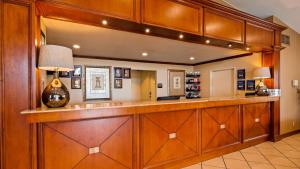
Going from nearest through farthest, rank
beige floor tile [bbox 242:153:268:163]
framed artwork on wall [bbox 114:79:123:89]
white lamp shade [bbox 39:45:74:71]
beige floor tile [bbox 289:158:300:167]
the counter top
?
1. the counter top
2. white lamp shade [bbox 39:45:74:71]
3. beige floor tile [bbox 289:158:300:167]
4. beige floor tile [bbox 242:153:268:163]
5. framed artwork on wall [bbox 114:79:123:89]

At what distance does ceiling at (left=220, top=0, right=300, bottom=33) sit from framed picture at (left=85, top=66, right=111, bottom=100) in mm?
3993

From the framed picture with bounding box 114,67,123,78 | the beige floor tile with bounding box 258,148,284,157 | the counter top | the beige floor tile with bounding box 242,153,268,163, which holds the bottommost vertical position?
the beige floor tile with bounding box 258,148,284,157

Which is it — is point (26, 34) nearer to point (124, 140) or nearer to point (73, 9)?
point (73, 9)

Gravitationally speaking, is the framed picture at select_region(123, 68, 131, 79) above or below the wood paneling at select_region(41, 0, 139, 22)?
below

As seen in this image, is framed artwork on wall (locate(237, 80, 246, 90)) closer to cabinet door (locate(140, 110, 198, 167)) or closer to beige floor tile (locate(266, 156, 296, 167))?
beige floor tile (locate(266, 156, 296, 167))

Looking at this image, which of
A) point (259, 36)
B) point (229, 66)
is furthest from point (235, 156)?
point (229, 66)

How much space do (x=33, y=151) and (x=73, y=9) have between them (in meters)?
1.50

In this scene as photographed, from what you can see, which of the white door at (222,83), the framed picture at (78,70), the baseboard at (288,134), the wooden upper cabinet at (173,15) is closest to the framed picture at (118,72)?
the framed picture at (78,70)

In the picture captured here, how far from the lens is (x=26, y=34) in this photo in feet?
5.46

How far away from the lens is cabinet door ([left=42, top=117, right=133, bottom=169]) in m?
1.75

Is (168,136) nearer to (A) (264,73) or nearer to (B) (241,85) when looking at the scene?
(A) (264,73)

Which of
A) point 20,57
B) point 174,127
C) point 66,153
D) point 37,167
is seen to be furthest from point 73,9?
point 174,127

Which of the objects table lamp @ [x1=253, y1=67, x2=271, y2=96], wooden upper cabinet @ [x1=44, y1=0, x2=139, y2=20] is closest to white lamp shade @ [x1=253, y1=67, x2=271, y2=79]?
table lamp @ [x1=253, y1=67, x2=271, y2=96]

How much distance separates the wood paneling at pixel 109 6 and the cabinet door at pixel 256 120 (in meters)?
2.72
